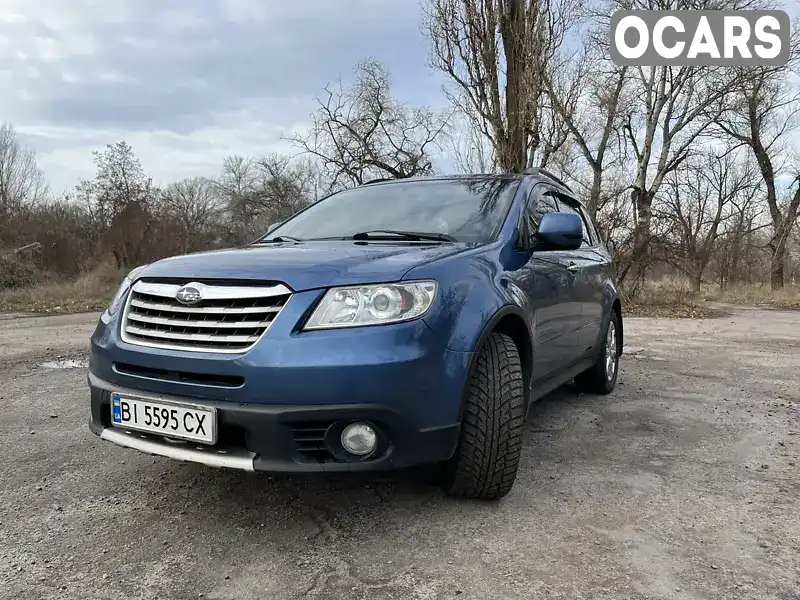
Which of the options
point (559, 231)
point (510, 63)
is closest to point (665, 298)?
point (510, 63)

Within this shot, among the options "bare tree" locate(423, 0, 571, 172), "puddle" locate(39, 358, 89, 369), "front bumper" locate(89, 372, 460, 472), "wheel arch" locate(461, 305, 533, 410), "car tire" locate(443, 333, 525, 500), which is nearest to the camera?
"front bumper" locate(89, 372, 460, 472)

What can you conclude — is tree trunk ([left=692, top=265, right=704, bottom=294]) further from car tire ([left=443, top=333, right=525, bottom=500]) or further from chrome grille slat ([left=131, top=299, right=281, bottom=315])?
chrome grille slat ([left=131, top=299, right=281, bottom=315])

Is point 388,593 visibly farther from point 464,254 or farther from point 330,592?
point 464,254

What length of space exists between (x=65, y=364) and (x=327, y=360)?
527cm

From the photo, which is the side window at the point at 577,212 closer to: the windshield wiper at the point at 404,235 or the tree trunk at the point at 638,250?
the windshield wiper at the point at 404,235

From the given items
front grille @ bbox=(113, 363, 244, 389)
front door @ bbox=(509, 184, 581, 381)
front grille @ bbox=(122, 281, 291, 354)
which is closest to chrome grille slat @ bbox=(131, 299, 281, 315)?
front grille @ bbox=(122, 281, 291, 354)

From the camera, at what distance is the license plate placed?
7.17ft

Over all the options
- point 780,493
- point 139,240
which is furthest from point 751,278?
point 780,493

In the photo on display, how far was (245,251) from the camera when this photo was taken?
9.13ft

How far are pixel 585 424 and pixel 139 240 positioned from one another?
23.2 m

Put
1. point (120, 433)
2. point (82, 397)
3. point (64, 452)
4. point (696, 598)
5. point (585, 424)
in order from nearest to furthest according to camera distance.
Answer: point (696, 598), point (120, 433), point (64, 452), point (585, 424), point (82, 397)

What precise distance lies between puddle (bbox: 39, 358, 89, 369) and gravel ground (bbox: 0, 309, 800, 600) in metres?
2.15

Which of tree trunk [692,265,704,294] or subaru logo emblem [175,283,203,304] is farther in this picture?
tree trunk [692,265,704,294]

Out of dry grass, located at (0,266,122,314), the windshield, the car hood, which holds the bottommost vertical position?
dry grass, located at (0,266,122,314)
